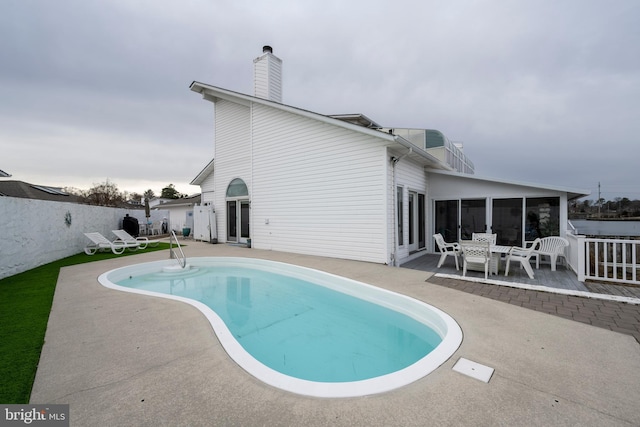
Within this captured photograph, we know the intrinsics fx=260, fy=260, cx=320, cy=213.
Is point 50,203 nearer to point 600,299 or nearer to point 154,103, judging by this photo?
point 154,103

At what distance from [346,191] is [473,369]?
629 centimetres

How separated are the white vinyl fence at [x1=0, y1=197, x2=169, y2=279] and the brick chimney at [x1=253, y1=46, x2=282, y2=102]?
860 centimetres

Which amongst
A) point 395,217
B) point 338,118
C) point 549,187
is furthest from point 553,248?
point 338,118

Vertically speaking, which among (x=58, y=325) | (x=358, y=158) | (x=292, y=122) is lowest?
(x=58, y=325)

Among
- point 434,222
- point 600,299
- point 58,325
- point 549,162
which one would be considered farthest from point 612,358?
point 549,162

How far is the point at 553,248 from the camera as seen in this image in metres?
7.01

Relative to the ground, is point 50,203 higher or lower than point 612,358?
higher

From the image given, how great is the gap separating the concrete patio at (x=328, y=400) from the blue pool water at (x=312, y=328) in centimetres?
73

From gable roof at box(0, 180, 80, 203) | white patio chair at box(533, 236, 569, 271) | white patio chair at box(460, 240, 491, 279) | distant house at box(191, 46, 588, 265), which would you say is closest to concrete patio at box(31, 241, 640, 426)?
white patio chair at box(460, 240, 491, 279)

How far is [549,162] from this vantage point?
63.1ft

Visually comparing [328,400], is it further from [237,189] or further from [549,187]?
[237,189]

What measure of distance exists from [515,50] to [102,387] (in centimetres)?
1333

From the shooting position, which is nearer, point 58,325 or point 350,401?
point 350,401

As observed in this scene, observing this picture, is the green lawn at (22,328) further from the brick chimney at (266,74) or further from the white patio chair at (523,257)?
the brick chimney at (266,74)
